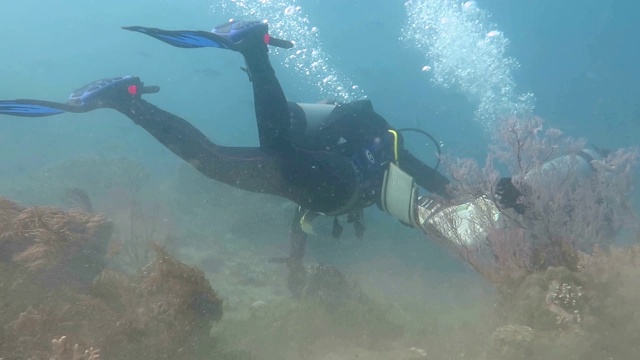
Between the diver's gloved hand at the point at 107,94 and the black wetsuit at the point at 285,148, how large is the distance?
8 cm

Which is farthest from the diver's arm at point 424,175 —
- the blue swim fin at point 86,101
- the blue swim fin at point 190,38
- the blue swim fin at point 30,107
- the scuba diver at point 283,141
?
the blue swim fin at point 30,107

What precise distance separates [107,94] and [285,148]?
2412 mm

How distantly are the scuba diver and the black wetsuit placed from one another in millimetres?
13

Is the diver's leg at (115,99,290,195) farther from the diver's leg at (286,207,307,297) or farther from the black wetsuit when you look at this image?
the diver's leg at (286,207,307,297)

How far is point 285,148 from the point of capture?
5652 millimetres

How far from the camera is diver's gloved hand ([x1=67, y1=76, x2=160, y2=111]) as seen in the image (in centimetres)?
553

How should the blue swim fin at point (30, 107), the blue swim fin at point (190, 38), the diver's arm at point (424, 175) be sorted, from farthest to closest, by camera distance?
the diver's arm at point (424, 175)
the blue swim fin at point (30, 107)
the blue swim fin at point (190, 38)

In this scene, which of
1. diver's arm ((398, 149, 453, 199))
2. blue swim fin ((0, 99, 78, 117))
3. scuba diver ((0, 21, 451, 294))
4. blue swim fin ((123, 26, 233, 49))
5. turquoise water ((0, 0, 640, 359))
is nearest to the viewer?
blue swim fin ((123, 26, 233, 49))

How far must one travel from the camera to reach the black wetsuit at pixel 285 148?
555cm

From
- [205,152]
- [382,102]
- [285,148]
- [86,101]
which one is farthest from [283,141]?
[382,102]

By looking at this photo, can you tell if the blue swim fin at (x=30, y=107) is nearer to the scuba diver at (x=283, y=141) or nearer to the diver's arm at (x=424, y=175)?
the scuba diver at (x=283, y=141)

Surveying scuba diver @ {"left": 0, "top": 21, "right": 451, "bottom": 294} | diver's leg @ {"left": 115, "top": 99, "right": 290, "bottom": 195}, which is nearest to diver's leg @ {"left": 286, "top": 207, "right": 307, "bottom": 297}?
scuba diver @ {"left": 0, "top": 21, "right": 451, "bottom": 294}

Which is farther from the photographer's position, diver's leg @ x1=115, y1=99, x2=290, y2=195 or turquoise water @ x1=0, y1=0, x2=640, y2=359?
turquoise water @ x1=0, y1=0, x2=640, y2=359

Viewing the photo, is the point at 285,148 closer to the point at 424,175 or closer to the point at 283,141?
the point at 283,141
